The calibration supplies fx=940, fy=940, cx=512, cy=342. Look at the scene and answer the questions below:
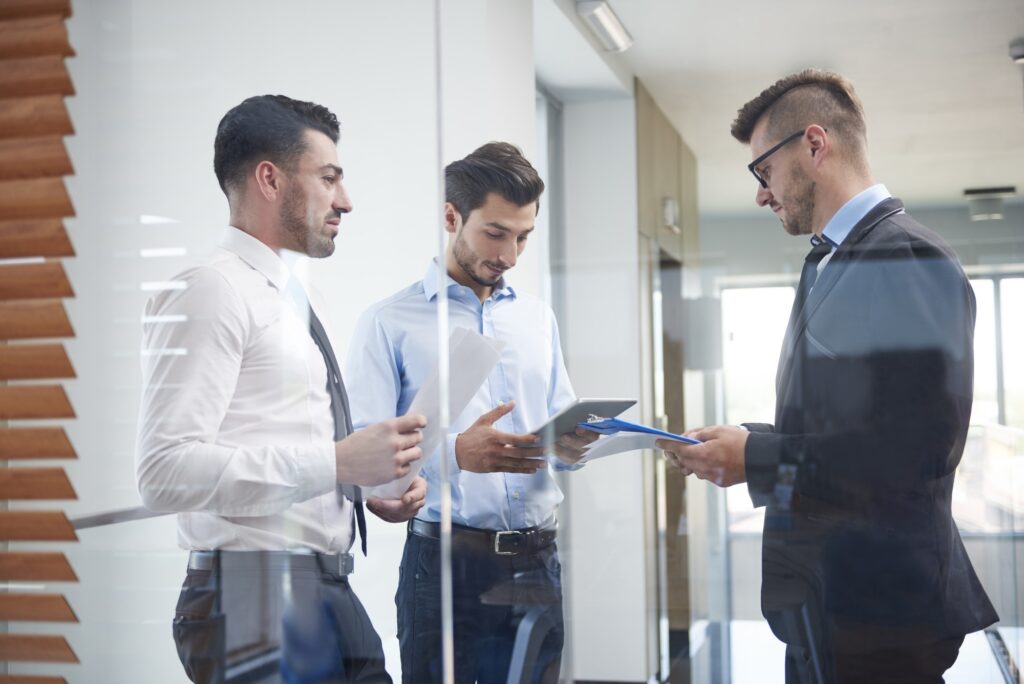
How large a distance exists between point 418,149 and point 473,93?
18cm

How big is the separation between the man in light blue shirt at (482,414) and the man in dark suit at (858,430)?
1.51 ft

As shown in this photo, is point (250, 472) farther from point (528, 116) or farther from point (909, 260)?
point (909, 260)

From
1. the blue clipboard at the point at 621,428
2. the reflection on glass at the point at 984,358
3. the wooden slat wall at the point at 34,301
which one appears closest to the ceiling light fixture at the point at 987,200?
the reflection on glass at the point at 984,358

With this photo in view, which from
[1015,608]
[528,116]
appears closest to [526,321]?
[528,116]

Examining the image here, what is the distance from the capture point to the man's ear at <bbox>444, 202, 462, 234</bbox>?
86.0 inches

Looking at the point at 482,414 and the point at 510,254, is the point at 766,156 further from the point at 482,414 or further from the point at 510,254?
the point at 482,414

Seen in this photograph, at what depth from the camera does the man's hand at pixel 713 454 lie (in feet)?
6.47

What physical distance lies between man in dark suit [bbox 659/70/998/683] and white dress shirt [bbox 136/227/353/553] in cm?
93

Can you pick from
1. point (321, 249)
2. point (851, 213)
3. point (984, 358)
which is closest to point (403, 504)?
point (321, 249)

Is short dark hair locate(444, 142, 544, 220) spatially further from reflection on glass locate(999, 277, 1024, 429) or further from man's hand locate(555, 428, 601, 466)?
reflection on glass locate(999, 277, 1024, 429)

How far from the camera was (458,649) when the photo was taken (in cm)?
216

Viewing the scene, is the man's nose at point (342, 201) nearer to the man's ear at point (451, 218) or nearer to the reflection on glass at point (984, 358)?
the man's ear at point (451, 218)

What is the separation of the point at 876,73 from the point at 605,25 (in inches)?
23.5

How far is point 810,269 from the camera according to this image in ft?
6.31
